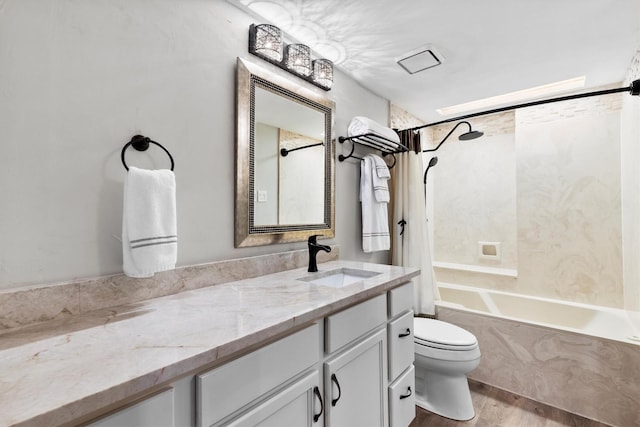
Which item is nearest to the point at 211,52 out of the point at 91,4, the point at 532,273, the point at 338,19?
the point at 91,4

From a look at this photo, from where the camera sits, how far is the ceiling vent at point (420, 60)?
6.26 ft

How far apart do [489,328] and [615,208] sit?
1.50m

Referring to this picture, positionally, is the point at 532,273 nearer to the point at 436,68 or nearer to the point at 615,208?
the point at 615,208

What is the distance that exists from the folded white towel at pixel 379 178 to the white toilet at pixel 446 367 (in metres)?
0.95

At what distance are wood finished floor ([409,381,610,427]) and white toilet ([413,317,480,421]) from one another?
2.1 inches

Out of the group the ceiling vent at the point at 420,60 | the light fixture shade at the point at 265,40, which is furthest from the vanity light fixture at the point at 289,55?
the ceiling vent at the point at 420,60

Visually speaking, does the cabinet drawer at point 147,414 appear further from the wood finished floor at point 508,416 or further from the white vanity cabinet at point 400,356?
the wood finished floor at point 508,416

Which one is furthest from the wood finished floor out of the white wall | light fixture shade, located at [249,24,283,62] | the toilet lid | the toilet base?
light fixture shade, located at [249,24,283,62]

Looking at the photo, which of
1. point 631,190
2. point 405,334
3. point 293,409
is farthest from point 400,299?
point 631,190

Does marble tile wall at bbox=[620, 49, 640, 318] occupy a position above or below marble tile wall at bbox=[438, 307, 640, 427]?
above

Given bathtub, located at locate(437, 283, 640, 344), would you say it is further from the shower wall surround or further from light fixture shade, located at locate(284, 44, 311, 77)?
light fixture shade, located at locate(284, 44, 311, 77)

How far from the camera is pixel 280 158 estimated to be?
5.43ft

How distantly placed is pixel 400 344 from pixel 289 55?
165 centimetres

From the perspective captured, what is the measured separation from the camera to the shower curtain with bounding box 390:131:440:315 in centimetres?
245
